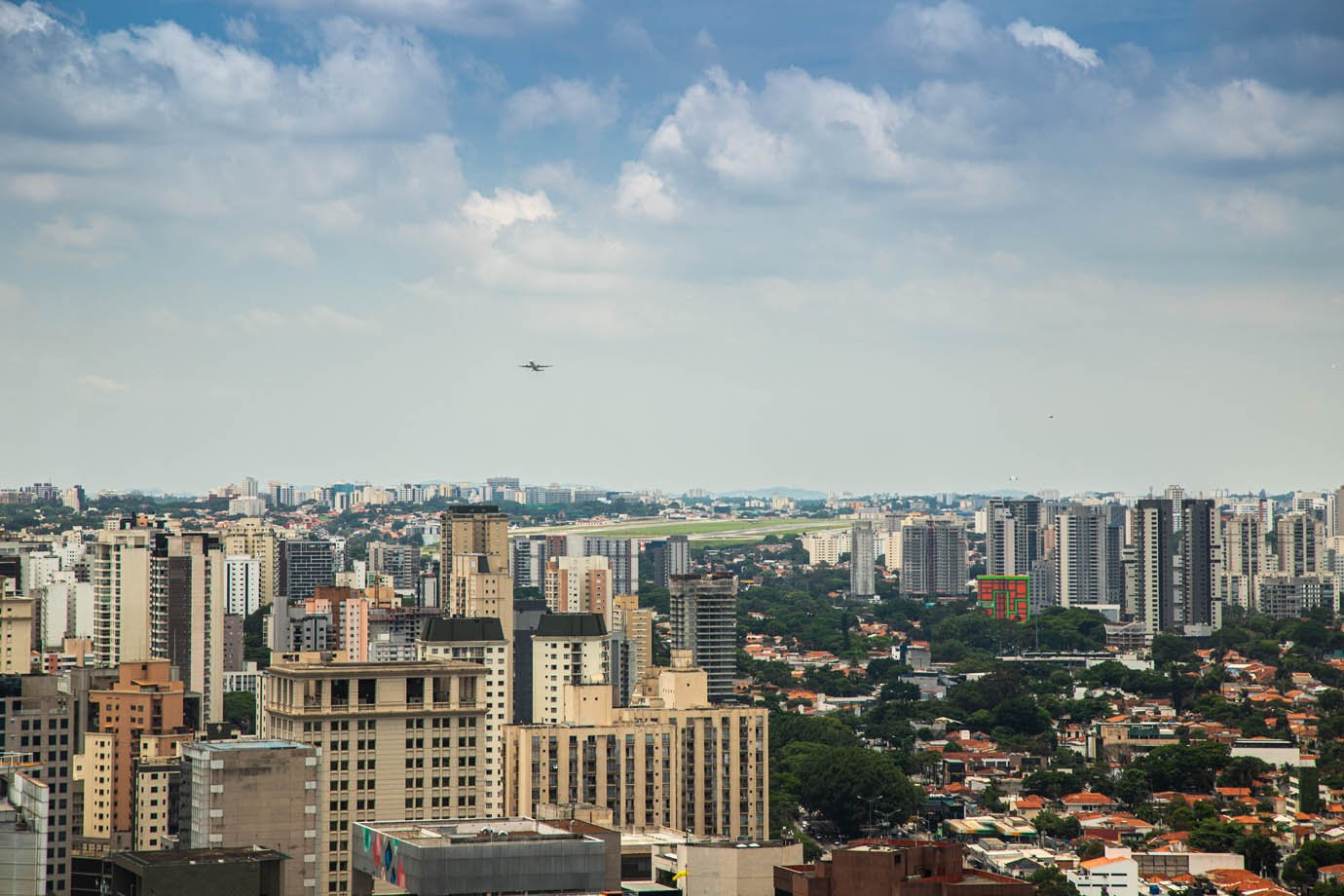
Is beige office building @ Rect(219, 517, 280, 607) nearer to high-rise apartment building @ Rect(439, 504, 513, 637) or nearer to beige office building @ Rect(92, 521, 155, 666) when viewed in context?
high-rise apartment building @ Rect(439, 504, 513, 637)

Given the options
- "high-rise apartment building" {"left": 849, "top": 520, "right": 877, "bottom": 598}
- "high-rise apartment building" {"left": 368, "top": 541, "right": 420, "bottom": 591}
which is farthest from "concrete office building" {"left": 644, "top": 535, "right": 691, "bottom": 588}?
"high-rise apartment building" {"left": 368, "top": 541, "right": 420, "bottom": 591}

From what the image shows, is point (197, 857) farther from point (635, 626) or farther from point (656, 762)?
point (635, 626)

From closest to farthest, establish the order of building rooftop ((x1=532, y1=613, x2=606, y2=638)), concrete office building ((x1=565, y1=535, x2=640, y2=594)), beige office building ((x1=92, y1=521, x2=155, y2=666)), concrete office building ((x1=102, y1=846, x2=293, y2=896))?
concrete office building ((x1=102, y1=846, x2=293, y2=896))
building rooftop ((x1=532, y1=613, x2=606, y2=638))
beige office building ((x1=92, y1=521, x2=155, y2=666))
concrete office building ((x1=565, y1=535, x2=640, y2=594))

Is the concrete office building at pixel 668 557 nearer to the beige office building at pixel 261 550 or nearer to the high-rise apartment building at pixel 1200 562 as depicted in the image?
the high-rise apartment building at pixel 1200 562

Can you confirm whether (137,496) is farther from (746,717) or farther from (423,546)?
(746,717)

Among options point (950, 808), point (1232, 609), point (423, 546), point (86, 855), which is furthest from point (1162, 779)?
point (423, 546)

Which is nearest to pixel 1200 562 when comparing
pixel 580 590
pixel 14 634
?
pixel 580 590

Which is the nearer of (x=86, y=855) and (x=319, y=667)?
(x=319, y=667)

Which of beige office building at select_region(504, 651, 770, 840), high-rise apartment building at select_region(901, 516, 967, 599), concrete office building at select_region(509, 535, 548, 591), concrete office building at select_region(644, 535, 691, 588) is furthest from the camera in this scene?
high-rise apartment building at select_region(901, 516, 967, 599)
